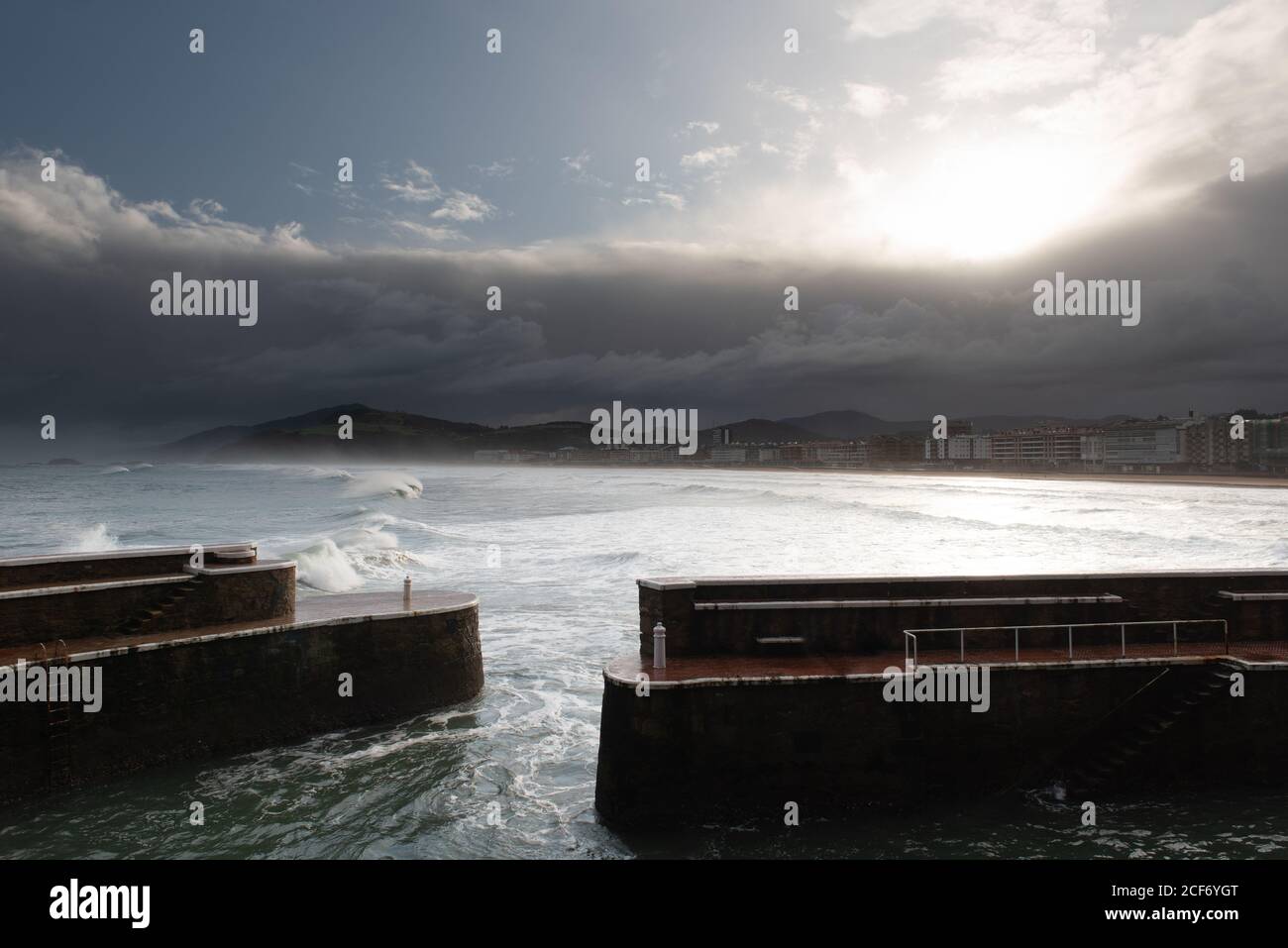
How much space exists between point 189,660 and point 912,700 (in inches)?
390

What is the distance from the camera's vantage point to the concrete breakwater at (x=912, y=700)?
936cm

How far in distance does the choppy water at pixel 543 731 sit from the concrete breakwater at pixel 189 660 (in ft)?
1.40

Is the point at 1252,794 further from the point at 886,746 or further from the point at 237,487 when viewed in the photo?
the point at 237,487

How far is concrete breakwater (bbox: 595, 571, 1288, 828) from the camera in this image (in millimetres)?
9359

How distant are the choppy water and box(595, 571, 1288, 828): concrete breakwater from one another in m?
0.38

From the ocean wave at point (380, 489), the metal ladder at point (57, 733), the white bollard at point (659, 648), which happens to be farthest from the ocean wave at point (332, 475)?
the white bollard at point (659, 648)

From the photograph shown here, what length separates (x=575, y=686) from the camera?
15.3 meters
